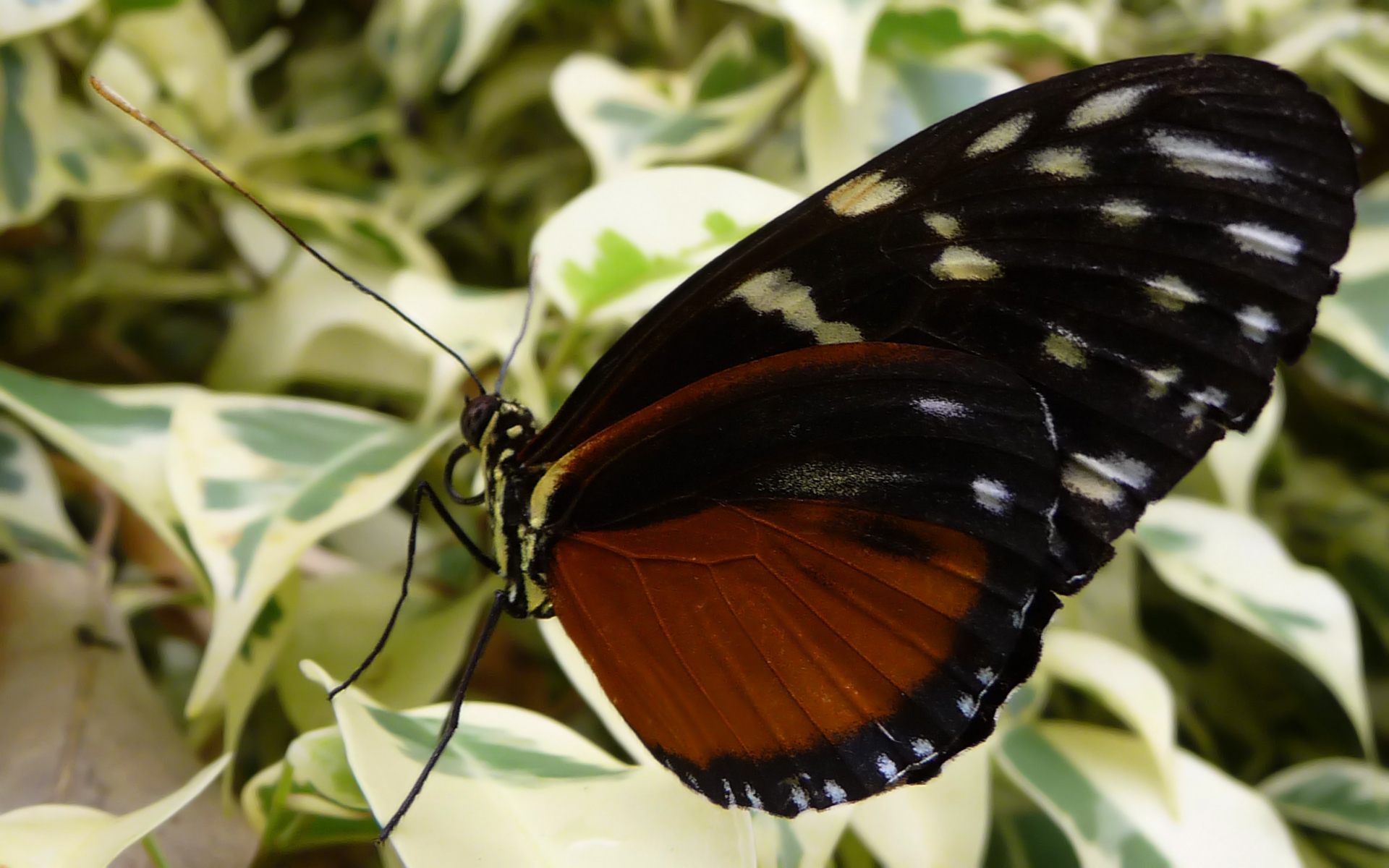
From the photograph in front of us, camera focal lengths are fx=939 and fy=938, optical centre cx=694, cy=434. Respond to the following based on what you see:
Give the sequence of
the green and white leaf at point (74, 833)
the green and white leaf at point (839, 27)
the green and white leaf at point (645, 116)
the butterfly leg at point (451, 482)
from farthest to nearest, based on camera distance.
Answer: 1. the green and white leaf at point (645, 116)
2. the green and white leaf at point (839, 27)
3. the butterfly leg at point (451, 482)
4. the green and white leaf at point (74, 833)

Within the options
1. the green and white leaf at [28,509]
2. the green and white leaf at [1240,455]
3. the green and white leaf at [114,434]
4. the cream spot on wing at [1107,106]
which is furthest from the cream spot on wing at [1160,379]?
the green and white leaf at [28,509]

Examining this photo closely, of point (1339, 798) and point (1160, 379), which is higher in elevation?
point (1160, 379)

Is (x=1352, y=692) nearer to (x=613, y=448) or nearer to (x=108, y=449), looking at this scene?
(x=613, y=448)

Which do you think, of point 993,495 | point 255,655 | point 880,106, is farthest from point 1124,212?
point 255,655

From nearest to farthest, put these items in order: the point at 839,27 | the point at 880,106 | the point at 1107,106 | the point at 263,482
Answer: the point at 1107,106 → the point at 263,482 → the point at 839,27 → the point at 880,106

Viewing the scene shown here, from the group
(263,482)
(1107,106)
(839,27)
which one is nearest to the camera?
(1107,106)

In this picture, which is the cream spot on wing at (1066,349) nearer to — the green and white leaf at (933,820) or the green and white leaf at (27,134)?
the green and white leaf at (933,820)

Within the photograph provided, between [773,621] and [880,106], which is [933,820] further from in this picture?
[880,106]
